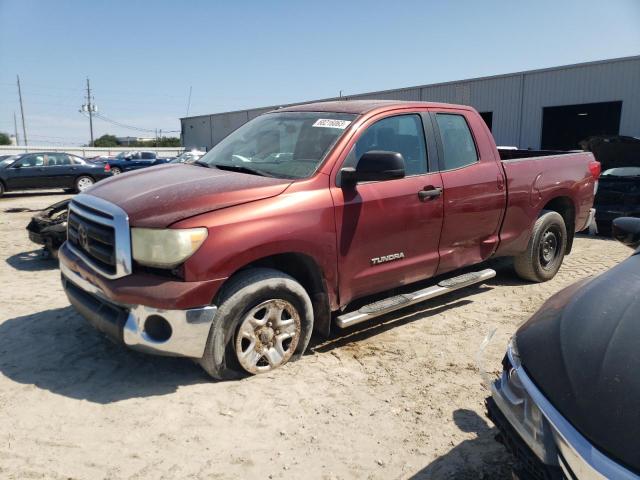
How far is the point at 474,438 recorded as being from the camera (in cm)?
290

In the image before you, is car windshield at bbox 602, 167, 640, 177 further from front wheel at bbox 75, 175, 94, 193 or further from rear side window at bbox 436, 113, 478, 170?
front wheel at bbox 75, 175, 94, 193

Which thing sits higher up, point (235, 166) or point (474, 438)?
point (235, 166)

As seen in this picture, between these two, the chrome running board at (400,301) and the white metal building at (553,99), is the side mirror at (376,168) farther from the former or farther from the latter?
the white metal building at (553,99)

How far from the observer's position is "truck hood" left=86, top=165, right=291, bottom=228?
309cm

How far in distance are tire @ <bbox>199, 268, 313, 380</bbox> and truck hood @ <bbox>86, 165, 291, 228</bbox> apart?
52cm

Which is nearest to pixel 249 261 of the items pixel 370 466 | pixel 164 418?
pixel 164 418

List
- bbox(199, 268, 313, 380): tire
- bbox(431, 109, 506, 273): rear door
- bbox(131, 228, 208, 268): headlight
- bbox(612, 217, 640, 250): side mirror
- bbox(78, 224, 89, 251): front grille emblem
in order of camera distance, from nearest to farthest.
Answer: bbox(612, 217, 640, 250): side mirror
bbox(131, 228, 208, 268): headlight
bbox(199, 268, 313, 380): tire
bbox(78, 224, 89, 251): front grille emblem
bbox(431, 109, 506, 273): rear door

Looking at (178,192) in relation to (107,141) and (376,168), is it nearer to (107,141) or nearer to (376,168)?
(376,168)

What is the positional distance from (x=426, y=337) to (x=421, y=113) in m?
1.94

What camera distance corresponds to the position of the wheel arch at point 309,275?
11.6 feet

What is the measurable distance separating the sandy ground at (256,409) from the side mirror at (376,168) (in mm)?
1380

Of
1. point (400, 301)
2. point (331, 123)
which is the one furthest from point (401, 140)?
point (400, 301)

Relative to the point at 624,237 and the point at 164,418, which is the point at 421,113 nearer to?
the point at 624,237

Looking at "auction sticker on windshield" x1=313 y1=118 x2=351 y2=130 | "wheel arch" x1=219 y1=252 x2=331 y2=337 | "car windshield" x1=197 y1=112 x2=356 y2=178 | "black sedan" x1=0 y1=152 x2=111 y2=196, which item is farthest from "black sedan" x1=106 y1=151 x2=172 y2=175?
"wheel arch" x1=219 y1=252 x2=331 y2=337
